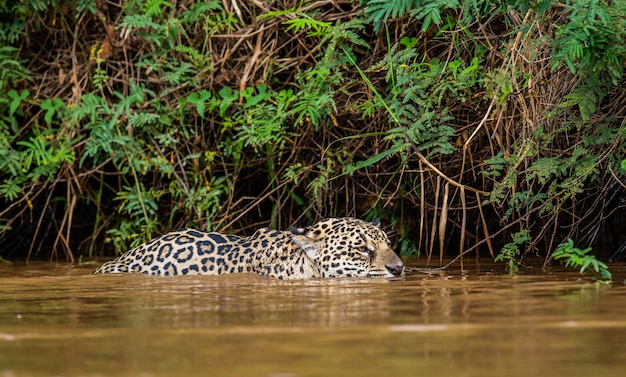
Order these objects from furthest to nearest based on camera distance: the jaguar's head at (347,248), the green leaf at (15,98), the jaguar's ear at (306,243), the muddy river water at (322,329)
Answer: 1. the green leaf at (15,98)
2. the jaguar's ear at (306,243)
3. the jaguar's head at (347,248)
4. the muddy river water at (322,329)

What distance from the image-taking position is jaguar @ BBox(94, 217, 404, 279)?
6793 mm

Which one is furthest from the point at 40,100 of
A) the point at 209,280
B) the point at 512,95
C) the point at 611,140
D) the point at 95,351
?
the point at 95,351

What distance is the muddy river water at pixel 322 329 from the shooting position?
2920mm


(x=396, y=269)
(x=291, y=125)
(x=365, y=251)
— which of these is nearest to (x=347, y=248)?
(x=365, y=251)

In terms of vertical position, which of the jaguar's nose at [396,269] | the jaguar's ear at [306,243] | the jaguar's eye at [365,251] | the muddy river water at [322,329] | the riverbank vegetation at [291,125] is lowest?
the muddy river water at [322,329]

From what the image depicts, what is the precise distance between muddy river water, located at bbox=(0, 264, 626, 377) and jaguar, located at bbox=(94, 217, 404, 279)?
0.98m

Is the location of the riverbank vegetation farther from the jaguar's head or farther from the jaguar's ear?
the jaguar's ear

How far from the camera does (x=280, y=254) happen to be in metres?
7.02

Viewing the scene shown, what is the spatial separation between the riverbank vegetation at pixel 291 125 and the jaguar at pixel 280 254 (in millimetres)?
643

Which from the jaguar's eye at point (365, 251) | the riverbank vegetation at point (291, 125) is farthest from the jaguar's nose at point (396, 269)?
the riverbank vegetation at point (291, 125)

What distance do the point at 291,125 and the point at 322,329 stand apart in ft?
16.4

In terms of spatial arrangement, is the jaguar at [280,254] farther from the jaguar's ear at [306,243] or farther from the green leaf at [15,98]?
the green leaf at [15,98]

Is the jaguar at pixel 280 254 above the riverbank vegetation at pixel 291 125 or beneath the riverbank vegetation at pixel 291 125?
beneath

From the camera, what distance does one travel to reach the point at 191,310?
444 centimetres
